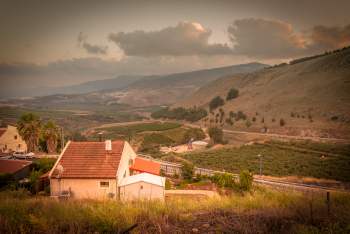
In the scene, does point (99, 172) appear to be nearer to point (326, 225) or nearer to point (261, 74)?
point (326, 225)

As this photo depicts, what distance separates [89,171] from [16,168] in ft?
38.6

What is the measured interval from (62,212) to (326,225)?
5.91 m

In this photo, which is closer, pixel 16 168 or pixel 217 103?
pixel 16 168

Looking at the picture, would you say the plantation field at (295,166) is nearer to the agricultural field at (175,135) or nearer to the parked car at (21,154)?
the parked car at (21,154)

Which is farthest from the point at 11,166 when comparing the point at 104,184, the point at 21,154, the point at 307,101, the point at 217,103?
the point at 217,103

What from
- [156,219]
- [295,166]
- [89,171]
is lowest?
[295,166]

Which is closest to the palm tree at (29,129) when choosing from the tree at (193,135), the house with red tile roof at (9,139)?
the house with red tile roof at (9,139)

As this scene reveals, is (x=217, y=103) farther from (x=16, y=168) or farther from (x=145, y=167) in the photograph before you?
(x=16, y=168)

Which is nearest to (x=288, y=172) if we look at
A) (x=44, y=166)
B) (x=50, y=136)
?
(x=44, y=166)

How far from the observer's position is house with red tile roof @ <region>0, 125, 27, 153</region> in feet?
88.3

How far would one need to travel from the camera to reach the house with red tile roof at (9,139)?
88.3 ft

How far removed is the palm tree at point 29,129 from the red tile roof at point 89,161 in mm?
19003

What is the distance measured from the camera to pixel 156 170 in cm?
1644

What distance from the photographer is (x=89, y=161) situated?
41.5 feet
